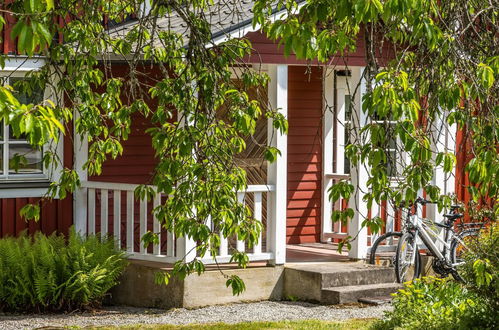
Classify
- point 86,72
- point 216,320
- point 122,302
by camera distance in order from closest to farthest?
1. point 86,72
2. point 216,320
3. point 122,302

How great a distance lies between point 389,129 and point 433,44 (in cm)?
76

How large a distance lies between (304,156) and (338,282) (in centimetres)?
290

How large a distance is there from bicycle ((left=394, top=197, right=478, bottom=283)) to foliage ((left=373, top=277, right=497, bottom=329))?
251 centimetres

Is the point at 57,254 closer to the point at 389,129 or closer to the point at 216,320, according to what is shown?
the point at 216,320

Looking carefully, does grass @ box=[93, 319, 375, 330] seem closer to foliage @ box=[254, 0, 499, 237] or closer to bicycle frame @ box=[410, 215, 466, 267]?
bicycle frame @ box=[410, 215, 466, 267]

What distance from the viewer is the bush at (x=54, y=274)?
12.6m

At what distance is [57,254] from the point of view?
13.0 m

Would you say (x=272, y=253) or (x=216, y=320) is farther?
(x=272, y=253)

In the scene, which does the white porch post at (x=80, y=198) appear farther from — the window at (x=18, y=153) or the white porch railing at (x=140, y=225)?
the window at (x=18, y=153)

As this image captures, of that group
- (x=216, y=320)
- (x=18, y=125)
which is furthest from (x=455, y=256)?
(x=18, y=125)

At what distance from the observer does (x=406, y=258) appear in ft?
46.0

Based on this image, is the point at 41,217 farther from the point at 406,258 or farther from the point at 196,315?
the point at 406,258

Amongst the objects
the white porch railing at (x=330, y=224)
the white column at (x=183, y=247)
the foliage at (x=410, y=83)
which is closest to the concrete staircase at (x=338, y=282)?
the white column at (x=183, y=247)

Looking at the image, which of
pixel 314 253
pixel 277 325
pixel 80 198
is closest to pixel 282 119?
pixel 277 325
